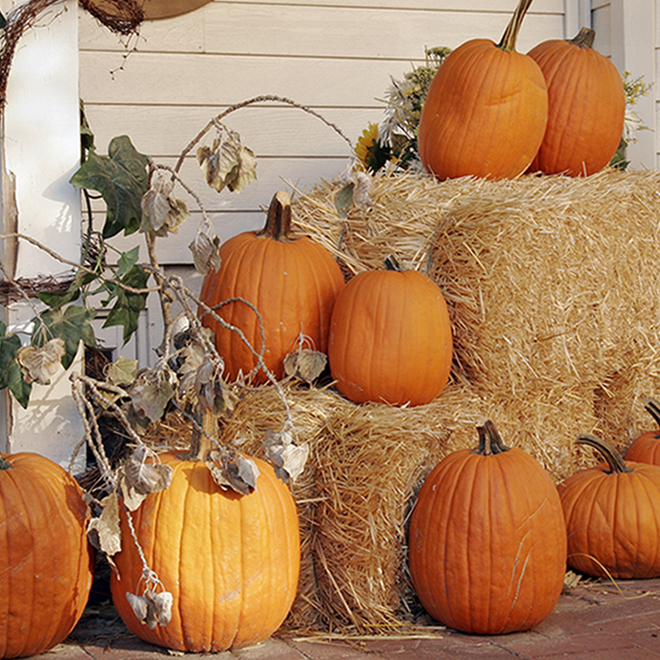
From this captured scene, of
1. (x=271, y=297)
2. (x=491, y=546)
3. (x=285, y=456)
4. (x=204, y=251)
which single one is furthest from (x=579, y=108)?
(x=285, y=456)

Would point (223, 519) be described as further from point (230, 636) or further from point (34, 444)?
point (34, 444)

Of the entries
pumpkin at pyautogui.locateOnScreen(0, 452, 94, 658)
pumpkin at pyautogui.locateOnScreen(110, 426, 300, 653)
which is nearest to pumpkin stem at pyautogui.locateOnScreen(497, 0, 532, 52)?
pumpkin at pyautogui.locateOnScreen(110, 426, 300, 653)

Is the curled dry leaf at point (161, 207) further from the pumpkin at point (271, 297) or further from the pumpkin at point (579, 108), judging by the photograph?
the pumpkin at point (579, 108)

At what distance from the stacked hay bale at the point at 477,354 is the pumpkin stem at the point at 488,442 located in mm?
113

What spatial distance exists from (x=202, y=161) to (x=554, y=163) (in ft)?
4.59

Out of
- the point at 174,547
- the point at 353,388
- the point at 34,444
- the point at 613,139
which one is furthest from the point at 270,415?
the point at 613,139

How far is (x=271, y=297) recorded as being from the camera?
2.21m

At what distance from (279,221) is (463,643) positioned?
1230 mm

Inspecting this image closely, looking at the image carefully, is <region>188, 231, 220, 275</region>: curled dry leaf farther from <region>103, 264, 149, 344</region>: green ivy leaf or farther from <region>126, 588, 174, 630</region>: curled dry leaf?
<region>126, 588, 174, 630</region>: curled dry leaf

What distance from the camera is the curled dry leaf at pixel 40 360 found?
1835 mm

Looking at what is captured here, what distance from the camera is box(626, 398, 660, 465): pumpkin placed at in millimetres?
2535

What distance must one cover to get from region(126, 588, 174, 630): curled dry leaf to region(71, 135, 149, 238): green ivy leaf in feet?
3.18

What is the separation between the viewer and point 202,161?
1989mm

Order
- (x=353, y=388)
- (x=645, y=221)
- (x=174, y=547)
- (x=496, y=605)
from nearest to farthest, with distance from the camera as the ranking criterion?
(x=174, y=547), (x=496, y=605), (x=353, y=388), (x=645, y=221)
